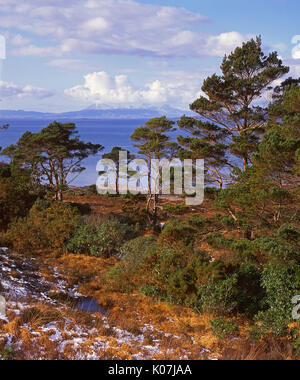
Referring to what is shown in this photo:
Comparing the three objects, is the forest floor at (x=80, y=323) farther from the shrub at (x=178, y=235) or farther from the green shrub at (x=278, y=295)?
the shrub at (x=178, y=235)

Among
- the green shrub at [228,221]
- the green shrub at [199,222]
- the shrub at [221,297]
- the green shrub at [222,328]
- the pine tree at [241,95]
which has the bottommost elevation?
the green shrub at [222,328]

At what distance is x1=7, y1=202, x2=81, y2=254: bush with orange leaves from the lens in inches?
611

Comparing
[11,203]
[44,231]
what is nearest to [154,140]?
[44,231]

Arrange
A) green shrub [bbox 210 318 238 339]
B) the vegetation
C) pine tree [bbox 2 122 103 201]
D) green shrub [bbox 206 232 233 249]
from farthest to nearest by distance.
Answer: pine tree [bbox 2 122 103 201] → green shrub [bbox 206 232 233 249] → the vegetation → green shrub [bbox 210 318 238 339]

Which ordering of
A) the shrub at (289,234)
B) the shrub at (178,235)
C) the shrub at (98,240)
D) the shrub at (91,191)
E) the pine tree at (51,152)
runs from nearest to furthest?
1. the shrub at (289,234)
2. the shrub at (178,235)
3. the shrub at (98,240)
4. the pine tree at (51,152)
5. the shrub at (91,191)

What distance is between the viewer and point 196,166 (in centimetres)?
1733

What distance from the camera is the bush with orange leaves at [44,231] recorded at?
50.9 feet

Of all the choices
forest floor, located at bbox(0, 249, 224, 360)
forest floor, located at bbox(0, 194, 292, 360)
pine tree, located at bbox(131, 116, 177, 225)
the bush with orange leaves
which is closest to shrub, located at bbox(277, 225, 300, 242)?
forest floor, located at bbox(0, 194, 292, 360)

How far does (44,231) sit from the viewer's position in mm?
16203

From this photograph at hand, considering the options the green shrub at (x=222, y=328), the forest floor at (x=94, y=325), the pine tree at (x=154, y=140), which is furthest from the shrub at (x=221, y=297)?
the pine tree at (x=154, y=140)

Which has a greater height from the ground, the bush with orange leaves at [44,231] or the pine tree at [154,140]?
the pine tree at [154,140]

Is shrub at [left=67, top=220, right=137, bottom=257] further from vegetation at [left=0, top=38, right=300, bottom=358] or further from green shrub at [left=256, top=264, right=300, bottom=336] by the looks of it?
green shrub at [left=256, top=264, right=300, bottom=336]
